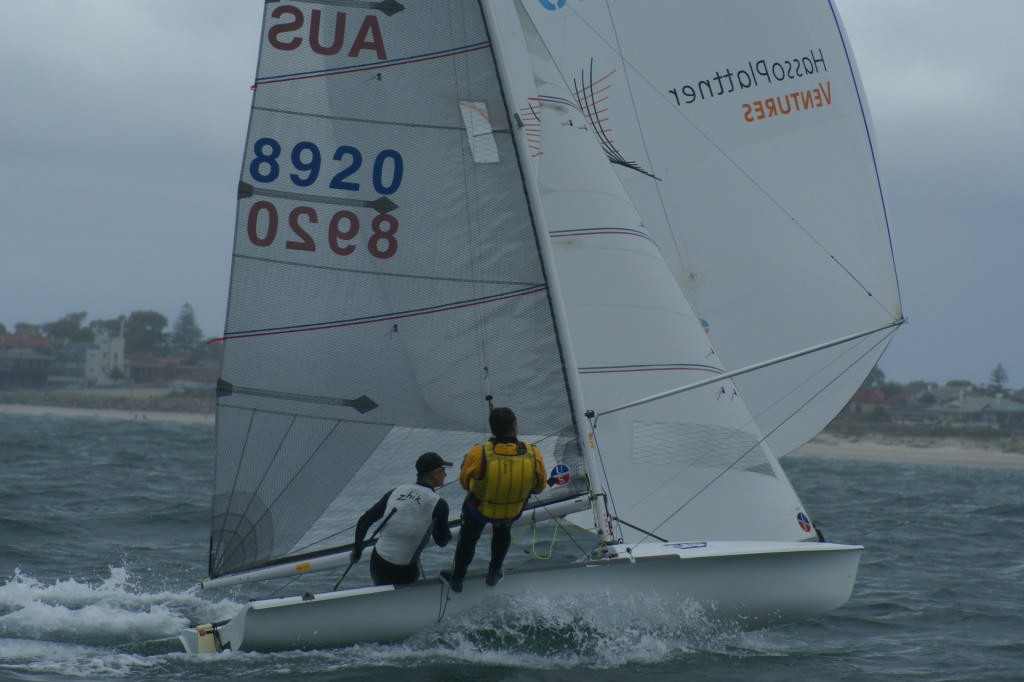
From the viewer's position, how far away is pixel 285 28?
6.66 m

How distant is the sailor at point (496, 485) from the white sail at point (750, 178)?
13.8 ft

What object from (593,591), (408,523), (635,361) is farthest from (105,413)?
(593,591)

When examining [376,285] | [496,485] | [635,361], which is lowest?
[496,485]

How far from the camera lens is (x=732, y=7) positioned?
10133mm

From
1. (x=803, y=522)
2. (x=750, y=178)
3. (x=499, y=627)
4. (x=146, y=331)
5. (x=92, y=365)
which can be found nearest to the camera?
(x=499, y=627)

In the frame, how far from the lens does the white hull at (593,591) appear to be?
635 centimetres

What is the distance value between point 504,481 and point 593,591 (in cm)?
79

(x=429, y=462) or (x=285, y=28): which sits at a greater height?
(x=285, y=28)

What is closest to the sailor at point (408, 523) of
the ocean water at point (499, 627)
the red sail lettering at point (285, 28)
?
the ocean water at point (499, 627)

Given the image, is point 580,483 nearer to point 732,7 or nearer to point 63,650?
point 63,650

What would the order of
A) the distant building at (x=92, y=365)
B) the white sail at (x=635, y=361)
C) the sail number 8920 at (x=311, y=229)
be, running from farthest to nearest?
the distant building at (x=92, y=365) < the white sail at (x=635, y=361) < the sail number 8920 at (x=311, y=229)

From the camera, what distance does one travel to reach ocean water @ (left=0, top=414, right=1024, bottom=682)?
628 cm

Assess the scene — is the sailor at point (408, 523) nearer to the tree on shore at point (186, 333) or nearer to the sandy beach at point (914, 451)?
the sandy beach at point (914, 451)

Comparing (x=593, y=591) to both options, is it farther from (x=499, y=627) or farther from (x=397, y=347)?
(x=397, y=347)
